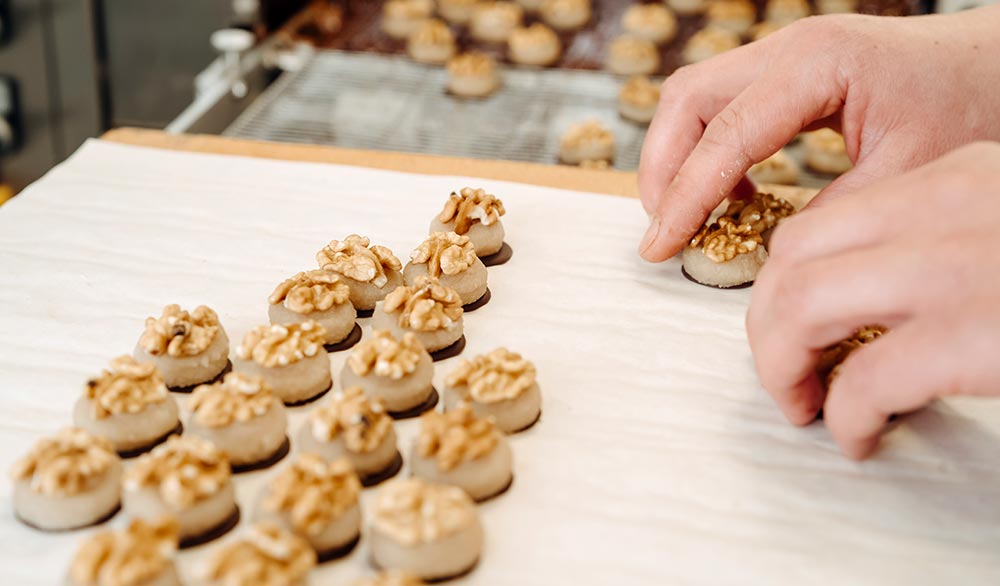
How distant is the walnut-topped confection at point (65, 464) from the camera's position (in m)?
1.01

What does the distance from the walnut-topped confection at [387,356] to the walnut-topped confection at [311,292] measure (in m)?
0.13

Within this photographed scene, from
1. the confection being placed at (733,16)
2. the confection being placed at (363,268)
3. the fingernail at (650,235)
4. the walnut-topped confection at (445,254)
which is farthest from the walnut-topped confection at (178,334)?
the confection being placed at (733,16)

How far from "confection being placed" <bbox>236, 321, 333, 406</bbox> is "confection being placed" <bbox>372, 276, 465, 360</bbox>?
4.2 inches

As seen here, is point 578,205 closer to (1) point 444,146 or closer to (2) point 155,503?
(1) point 444,146

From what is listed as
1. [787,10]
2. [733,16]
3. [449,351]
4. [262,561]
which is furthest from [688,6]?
[262,561]

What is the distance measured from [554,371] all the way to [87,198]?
884mm

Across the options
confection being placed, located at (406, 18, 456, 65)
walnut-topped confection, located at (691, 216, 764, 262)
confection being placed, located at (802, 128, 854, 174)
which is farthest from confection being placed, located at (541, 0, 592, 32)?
walnut-topped confection, located at (691, 216, 764, 262)

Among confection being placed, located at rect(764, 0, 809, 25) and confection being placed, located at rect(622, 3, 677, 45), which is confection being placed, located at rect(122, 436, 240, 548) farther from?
confection being placed, located at rect(764, 0, 809, 25)

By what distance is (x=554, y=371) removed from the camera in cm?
131

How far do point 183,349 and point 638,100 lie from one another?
1.50 m

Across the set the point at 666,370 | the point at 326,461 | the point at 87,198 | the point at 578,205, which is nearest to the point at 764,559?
the point at 666,370

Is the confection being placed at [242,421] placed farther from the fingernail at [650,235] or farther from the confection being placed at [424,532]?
the fingernail at [650,235]

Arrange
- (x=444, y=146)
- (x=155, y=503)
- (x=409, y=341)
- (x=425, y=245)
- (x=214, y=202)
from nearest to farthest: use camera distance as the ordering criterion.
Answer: (x=155, y=503)
(x=409, y=341)
(x=425, y=245)
(x=214, y=202)
(x=444, y=146)

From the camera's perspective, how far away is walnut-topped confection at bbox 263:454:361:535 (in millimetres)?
974
